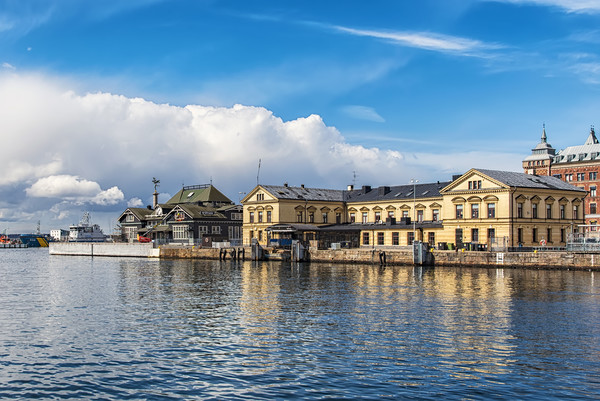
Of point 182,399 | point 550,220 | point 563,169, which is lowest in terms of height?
point 182,399

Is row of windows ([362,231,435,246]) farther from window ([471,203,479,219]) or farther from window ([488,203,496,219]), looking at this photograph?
window ([488,203,496,219])

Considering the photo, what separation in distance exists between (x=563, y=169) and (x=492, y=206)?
2062 inches

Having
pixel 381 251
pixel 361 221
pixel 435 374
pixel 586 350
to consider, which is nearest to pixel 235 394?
pixel 435 374

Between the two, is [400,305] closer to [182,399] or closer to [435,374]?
[435,374]

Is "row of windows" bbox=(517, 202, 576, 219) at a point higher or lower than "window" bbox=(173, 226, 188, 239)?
higher

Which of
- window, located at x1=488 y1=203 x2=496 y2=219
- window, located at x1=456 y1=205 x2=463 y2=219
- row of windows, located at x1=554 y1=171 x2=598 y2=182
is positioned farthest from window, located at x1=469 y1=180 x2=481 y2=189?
row of windows, located at x1=554 y1=171 x2=598 y2=182

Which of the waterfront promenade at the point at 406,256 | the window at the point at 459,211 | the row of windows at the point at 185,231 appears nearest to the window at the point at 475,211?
the window at the point at 459,211

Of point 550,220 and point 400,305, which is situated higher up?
point 550,220

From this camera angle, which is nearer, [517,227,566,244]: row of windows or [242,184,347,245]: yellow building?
[517,227,566,244]: row of windows

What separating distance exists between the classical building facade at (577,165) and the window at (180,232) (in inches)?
2983

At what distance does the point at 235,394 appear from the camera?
843 inches

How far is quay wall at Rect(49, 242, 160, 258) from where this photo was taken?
4828 inches

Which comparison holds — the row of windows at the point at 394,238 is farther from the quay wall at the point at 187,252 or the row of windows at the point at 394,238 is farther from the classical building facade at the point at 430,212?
the quay wall at the point at 187,252

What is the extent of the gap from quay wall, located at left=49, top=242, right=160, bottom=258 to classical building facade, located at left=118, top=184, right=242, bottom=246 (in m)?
4.02
